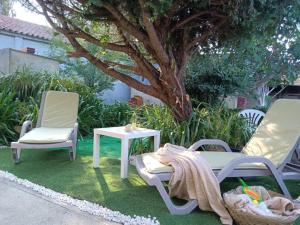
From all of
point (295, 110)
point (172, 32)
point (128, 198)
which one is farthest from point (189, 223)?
point (172, 32)

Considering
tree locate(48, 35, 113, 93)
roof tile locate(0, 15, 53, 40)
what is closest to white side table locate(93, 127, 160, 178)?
tree locate(48, 35, 113, 93)

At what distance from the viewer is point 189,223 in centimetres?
292

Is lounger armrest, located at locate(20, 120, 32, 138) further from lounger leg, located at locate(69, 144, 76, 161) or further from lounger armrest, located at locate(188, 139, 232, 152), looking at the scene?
lounger armrest, located at locate(188, 139, 232, 152)

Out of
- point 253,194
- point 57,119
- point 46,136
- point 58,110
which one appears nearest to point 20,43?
point 58,110

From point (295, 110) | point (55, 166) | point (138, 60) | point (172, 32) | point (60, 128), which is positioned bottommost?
point (55, 166)

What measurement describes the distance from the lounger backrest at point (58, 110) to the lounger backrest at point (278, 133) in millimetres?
3449

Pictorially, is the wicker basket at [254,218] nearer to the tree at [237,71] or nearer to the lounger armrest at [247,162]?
the lounger armrest at [247,162]

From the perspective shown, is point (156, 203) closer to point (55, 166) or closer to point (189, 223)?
point (189, 223)

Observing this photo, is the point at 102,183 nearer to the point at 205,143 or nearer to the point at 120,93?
the point at 205,143

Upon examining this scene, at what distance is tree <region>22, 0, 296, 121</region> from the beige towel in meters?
2.03

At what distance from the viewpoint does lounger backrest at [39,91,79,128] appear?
5.91m

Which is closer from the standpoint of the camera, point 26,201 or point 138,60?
point 26,201

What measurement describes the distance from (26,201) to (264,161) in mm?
2702

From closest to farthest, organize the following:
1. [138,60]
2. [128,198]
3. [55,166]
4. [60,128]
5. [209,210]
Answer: [209,210] < [128,198] < [55,166] < [138,60] < [60,128]
